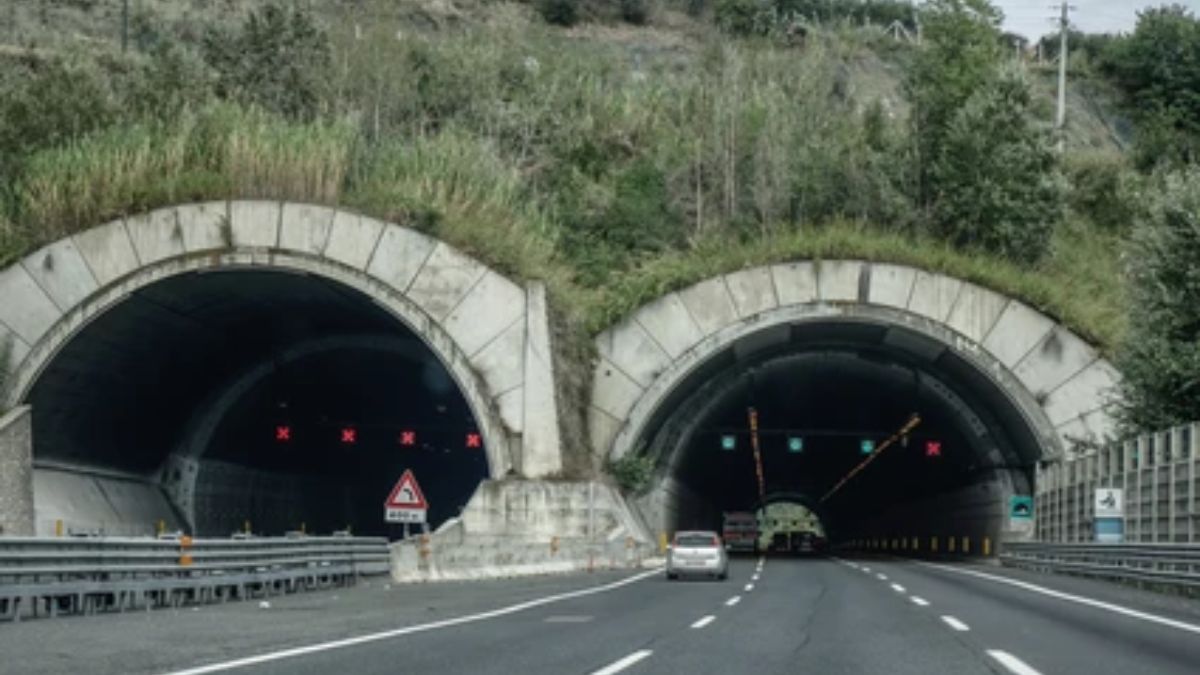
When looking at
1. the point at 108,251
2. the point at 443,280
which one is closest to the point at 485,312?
the point at 443,280

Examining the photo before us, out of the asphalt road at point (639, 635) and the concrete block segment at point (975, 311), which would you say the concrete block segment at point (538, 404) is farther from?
the concrete block segment at point (975, 311)

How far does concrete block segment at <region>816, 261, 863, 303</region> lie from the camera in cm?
5003

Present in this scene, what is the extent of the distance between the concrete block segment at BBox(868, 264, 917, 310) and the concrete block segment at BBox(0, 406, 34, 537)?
24.8m

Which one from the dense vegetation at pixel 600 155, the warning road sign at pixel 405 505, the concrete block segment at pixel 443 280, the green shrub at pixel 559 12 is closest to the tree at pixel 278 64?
the dense vegetation at pixel 600 155

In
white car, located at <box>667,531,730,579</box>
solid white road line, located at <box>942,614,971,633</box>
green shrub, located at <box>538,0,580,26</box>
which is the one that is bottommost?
white car, located at <box>667,531,730,579</box>

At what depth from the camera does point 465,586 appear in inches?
1362

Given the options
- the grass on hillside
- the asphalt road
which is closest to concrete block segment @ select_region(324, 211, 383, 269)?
the grass on hillside

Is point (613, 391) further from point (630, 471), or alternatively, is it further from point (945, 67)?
point (945, 67)

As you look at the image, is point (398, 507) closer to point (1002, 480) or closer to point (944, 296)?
point (944, 296)

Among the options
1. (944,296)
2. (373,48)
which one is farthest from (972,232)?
(373,48)

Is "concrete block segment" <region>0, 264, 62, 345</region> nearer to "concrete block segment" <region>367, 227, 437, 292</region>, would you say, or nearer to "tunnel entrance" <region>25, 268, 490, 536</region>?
"tunnel entrance" <region>25, 268, 490, 536</region>

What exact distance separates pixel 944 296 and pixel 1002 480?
8.00 m

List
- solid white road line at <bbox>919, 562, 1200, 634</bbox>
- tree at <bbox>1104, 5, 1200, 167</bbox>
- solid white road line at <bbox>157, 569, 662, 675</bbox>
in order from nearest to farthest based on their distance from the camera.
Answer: solid white road line at <bbox>157, 569, 662, 675</bbox> → solid white road line at <bbox>919, 562, 1200, 634</bbox> → tree at <bbox>1104, 5, 1200, 167</bbox>

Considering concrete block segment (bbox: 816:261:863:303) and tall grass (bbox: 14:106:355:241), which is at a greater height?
tall grass (bbox: 14:106:355:241)
